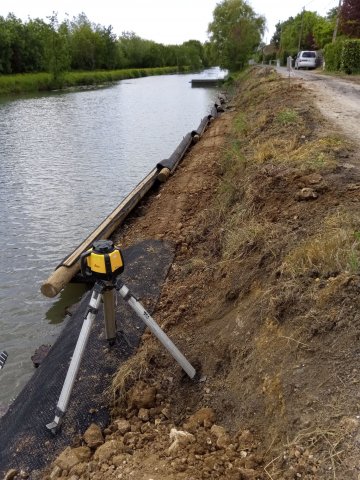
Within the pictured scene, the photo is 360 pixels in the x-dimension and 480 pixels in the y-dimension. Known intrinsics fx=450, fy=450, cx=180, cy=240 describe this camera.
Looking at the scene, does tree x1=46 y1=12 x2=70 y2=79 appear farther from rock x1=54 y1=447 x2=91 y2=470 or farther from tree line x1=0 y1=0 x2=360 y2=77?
rock x1=54 y1=447 x2=91 y2=470

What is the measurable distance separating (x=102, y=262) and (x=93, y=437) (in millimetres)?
1288

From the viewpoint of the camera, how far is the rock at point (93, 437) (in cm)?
322

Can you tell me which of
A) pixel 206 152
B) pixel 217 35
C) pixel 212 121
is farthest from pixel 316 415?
pixel 217 35

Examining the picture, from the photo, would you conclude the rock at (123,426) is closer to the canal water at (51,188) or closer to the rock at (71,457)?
the rock at (71,457)

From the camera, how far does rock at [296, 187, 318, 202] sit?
5605 mm

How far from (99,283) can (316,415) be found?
5.54ft

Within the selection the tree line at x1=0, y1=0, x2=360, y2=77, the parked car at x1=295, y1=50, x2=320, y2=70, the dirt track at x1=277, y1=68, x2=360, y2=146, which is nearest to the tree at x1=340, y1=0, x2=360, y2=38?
the parked car at x1=295, y1=50, x2=320, y2=70

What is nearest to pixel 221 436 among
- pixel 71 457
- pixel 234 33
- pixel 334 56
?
pixel 71 457

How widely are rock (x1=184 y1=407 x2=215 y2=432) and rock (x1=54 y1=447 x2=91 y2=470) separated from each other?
28.2 inches

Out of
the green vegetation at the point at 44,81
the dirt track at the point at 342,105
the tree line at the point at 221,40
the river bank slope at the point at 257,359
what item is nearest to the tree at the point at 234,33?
the tree line at the point at 221,40

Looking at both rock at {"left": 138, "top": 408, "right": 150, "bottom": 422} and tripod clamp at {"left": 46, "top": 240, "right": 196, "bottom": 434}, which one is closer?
tripod clamp at {"left": 46, "top": 240, "right": 196, "bottom": 434}

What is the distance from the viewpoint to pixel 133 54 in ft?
325

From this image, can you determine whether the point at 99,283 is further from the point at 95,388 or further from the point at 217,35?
the point at 217,35

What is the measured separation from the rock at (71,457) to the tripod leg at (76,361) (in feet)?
0.80
